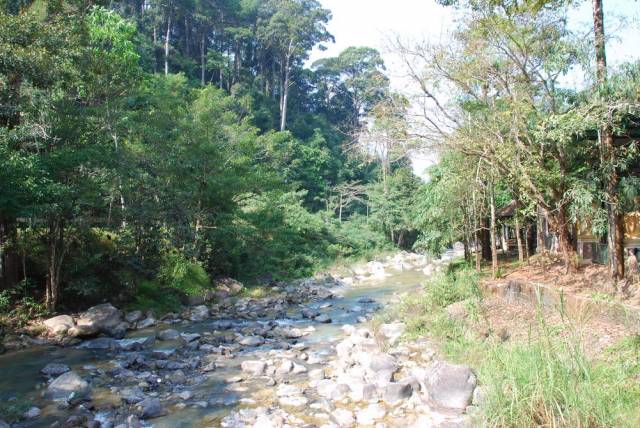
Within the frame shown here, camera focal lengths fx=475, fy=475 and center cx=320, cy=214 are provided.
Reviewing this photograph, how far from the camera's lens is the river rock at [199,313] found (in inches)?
502

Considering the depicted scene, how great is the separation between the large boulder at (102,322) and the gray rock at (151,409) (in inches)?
175

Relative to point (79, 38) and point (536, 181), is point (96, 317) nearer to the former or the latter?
point (79, 38)

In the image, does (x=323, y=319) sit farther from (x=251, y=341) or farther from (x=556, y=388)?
(x=556, y=388)

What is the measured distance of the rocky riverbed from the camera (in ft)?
19.6

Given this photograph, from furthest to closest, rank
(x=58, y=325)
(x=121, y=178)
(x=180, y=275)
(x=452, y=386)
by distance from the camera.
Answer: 1. (x=180, y=275)
2. (x=121, y=178)
3. (x=58, y=325)
4. (x=452, y=386)

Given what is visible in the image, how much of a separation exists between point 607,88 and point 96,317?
11039mm

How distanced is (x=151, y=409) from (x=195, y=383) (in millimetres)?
1318

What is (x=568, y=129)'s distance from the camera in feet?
26.0

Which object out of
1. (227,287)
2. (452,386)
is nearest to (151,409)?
(452,386)

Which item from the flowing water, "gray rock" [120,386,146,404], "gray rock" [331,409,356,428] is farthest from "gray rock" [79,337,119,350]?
"gray rock" [331,409,356,428]


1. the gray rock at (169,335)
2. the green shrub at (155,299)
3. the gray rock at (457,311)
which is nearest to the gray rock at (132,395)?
the gray rock at (169,335)

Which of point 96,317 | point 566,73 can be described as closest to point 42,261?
point 96,317

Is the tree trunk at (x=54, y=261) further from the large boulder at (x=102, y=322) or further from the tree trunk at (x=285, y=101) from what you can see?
the tree trunk at (x=285, y=101)

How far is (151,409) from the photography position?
6.34 m
